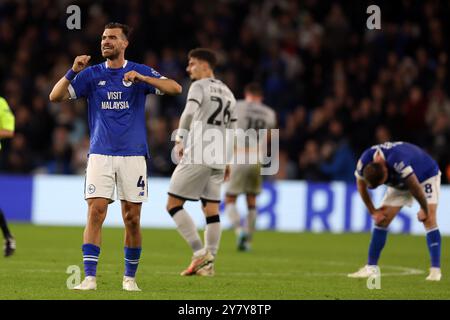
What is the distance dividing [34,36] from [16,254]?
10745 millimetres

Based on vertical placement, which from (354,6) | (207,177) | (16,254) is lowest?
(16,254)

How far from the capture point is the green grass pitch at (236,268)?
936cm

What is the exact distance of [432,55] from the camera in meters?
22.7

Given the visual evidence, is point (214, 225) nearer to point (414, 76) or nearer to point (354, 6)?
point (414, 76)

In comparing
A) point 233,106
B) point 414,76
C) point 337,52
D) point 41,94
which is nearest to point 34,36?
point 41,94

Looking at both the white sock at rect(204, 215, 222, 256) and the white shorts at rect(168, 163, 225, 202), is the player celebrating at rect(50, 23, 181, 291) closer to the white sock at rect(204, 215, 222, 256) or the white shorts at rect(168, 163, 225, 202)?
the white shorts at rect(168, 163, 225, 202)

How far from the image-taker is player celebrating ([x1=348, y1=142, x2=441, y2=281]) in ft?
36.9

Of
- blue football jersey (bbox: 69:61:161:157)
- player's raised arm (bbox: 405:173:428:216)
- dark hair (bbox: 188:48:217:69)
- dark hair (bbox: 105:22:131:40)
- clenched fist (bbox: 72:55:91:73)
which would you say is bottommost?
player's raised arm (bbox: 405:173:428:216)

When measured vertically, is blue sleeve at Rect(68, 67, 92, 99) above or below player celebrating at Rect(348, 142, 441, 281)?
above

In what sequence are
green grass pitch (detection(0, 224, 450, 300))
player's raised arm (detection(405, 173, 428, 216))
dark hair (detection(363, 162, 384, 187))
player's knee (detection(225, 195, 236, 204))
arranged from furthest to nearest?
1. player's knee (detection(225, 195, 236, 204))
2. player's raised arm (detection(405, 173, 428, 216))
3. dark hair (detection(363, 162, 384, 187))
4. green grass pitch (detection(0, 224, 450, 300))

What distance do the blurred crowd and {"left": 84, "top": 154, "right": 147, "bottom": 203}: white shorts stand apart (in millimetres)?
11844

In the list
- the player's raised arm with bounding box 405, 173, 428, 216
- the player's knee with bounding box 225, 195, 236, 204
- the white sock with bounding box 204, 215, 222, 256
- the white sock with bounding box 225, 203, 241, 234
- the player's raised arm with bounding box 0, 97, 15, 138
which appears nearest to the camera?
the player's raised arm with bounding box 405, 173, 428, 216

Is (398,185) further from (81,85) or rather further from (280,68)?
(280,68)

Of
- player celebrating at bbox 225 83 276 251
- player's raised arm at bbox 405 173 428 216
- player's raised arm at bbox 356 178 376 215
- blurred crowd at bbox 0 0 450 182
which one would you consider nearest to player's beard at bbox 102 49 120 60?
player's raised arm at bbox 356 178 376 215
